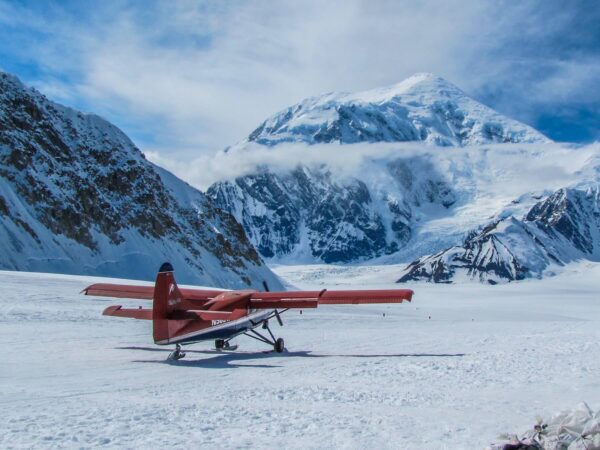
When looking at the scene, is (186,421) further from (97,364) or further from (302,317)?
(302,317)

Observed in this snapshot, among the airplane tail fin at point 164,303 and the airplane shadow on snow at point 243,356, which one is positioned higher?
the airplane tail fin at point 164,303

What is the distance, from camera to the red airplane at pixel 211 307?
58.5ft

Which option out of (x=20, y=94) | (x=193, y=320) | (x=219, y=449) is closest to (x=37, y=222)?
Answer: (x=20, y=94)

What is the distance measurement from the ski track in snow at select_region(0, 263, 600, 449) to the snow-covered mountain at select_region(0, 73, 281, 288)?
50.0m

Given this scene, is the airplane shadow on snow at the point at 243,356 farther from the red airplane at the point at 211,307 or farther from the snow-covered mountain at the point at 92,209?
the snow-covered mountain at the point at 92,209

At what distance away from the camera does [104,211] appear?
86.4m

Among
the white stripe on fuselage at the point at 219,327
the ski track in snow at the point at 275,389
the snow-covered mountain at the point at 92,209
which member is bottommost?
the ski track in snow at the point at 275,389

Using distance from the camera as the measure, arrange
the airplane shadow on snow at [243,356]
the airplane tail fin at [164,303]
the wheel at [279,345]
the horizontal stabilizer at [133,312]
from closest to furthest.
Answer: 1. the airplane shadow on snow at [243,356]
2. the airplane tail fin at [164,303]
3. the horizontal stabilizer at [133,312]
4. the wheel at [279,345]

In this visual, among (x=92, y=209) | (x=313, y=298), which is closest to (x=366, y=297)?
(x=313, y=298)

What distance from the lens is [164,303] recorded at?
17.9 metres

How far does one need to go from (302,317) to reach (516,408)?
24.4 metres

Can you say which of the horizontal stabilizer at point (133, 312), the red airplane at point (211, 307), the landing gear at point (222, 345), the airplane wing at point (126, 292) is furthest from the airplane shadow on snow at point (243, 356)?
the airplane wing at point (126, 292)

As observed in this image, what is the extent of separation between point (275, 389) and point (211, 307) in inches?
321

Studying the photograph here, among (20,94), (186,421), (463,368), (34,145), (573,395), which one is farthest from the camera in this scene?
(20,94)
